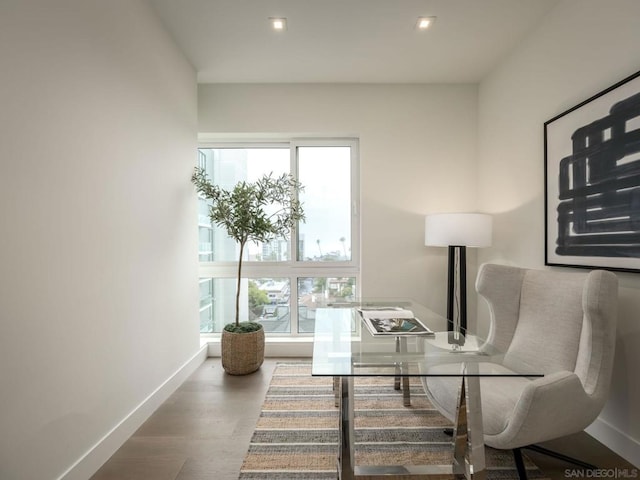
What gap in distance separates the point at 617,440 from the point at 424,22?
274 centimetres

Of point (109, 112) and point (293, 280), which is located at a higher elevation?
point (109, 112)

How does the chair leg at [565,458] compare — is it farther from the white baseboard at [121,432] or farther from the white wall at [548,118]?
the white baseboard at [121,432]

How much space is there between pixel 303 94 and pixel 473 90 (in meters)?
1.64

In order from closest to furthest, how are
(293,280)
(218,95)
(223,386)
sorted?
(223,386), (218,95), (293,280)

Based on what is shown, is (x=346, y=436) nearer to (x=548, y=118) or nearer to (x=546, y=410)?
(x=546, y=410)

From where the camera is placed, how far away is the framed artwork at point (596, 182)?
5.49 feet

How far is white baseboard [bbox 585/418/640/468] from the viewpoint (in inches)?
67.0

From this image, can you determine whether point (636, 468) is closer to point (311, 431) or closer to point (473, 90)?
point (311, 431)

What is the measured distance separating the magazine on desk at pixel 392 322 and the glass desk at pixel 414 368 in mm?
41

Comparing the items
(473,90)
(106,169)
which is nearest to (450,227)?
(473,90)

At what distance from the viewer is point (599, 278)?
1.55 metres

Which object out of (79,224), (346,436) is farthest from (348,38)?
(346,436)

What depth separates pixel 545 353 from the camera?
183cm

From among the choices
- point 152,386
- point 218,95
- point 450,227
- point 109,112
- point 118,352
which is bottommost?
point 152,386
